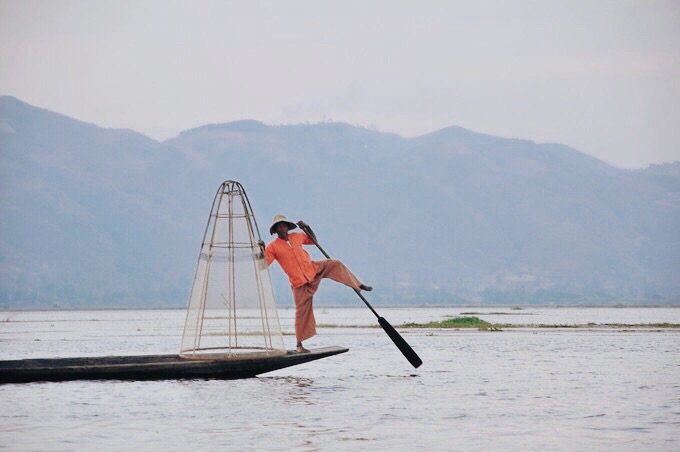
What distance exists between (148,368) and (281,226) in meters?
2.96

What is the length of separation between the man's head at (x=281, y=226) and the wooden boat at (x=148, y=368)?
187cm

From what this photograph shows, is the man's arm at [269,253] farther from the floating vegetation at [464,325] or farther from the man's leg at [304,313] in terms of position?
the floating vegetation at [464,325]

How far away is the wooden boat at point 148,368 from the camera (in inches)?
631

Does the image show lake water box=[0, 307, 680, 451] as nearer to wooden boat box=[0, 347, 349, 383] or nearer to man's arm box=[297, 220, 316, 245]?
wooden boat box=[0, 347, 349, 383]

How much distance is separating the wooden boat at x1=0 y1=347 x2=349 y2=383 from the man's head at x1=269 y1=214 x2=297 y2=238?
1865mm

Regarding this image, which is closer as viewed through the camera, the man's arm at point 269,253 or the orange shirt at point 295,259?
the man's arm at point 269,253

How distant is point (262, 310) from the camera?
59.7ft

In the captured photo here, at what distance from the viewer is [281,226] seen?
17.1m

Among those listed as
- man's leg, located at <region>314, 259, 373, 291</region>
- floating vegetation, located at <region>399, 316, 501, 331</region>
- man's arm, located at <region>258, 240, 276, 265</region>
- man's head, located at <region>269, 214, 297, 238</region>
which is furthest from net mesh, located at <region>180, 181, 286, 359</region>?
floating vegetation, located at <region>399, 316, 501, 331</region>

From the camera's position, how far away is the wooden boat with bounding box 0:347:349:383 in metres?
16.0

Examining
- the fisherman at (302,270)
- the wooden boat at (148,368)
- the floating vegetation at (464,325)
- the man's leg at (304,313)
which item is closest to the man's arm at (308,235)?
the fisherman at (302,270)

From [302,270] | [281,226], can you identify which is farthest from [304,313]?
→ [281,226]

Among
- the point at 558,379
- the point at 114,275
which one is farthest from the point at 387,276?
the point at 558,379

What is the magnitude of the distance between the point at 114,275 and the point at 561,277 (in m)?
75.8
